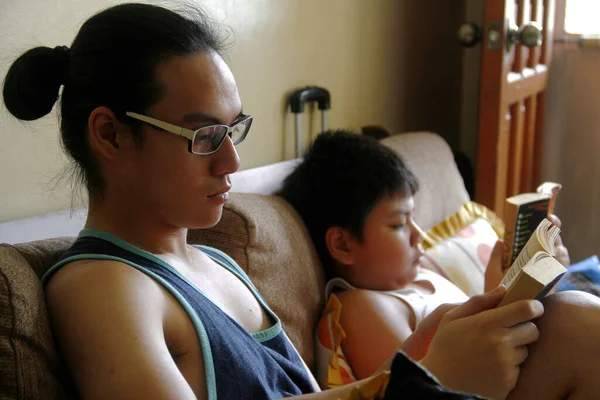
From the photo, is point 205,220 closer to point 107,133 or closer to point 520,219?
point 107,133

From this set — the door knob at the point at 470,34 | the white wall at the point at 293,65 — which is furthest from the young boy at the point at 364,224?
the door knob at the point at 470,34

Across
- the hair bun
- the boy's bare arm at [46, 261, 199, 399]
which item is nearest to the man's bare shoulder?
the boy's bare arm at [46, 261, 199, 399]

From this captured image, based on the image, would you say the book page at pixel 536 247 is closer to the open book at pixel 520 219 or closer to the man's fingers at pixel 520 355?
the man's fingers at pixel 520 355

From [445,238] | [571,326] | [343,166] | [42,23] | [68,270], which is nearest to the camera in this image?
[68,270]

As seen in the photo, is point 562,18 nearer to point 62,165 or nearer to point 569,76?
point 569,76

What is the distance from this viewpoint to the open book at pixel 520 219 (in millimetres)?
1557

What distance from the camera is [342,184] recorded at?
150cm

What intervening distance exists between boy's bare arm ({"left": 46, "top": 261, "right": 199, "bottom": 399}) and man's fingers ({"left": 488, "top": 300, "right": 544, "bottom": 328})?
1.23 ft

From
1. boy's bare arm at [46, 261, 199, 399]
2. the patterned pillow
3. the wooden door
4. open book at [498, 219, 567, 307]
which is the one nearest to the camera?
boy's bare arm at [46, 261, 199, 399]

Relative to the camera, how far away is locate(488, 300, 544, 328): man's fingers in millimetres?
863

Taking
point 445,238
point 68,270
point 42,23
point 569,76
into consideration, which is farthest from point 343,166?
point 569,76

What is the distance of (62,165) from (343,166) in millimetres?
587

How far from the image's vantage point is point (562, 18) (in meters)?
2.83

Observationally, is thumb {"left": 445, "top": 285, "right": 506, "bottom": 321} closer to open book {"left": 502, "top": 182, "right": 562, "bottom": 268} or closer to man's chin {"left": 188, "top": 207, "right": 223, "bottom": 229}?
man's chin {"left": 188, "top": 207, "right": 223, "bottom": 229}
